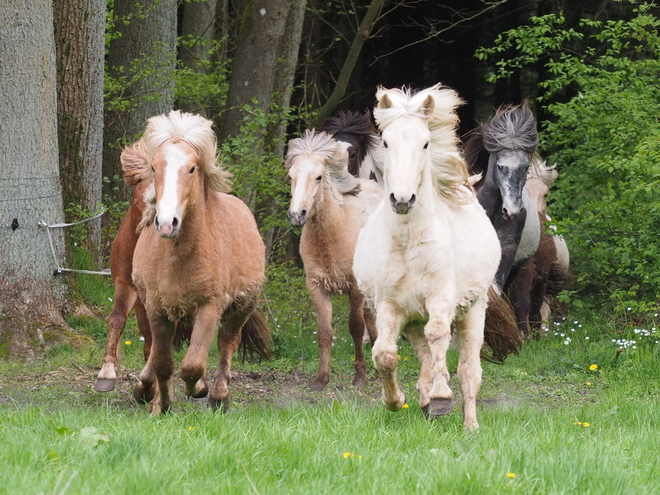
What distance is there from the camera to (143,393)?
284 inches

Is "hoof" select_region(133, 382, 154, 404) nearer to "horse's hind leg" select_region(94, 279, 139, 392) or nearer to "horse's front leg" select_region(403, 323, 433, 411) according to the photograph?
"horse's hind leg" select_region(94, 279, 139, 392)

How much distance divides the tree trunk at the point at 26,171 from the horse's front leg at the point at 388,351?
15.0 ft

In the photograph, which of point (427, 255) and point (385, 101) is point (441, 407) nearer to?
point (427, 255)

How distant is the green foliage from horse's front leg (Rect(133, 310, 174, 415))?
4.99 m

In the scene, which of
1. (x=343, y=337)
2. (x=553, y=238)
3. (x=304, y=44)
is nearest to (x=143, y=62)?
(x=343, y=337)

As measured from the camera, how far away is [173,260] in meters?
6.40

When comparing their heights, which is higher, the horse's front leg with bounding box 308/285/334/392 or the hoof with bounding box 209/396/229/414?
the horse's front leg with bounding box 308/285/334/392

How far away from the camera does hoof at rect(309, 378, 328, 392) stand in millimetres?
8953

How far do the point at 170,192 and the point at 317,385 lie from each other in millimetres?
3610

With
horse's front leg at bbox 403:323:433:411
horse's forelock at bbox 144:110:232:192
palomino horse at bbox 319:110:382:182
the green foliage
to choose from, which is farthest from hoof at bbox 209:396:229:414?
palomino horse at bbox 319:110:382:182

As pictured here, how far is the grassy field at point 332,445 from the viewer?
4156 millimetres

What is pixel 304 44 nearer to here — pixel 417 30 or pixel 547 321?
pixel 417 30

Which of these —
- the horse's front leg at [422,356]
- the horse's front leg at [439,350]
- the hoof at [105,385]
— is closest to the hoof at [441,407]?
the horse's front leg at [439,350]

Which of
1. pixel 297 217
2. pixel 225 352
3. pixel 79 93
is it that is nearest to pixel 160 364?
pixel 225 352
